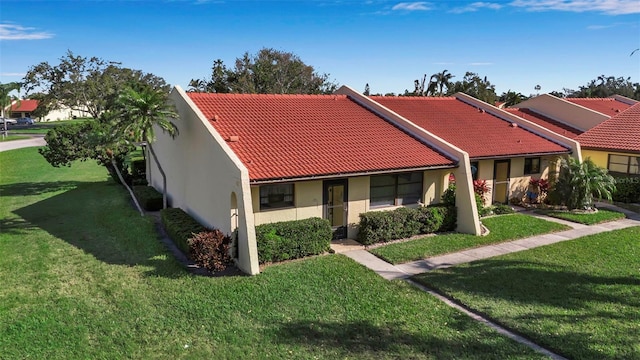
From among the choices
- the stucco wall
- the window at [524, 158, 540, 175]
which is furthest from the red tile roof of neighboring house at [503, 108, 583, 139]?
the stucco wall

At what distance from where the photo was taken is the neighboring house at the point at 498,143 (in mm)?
19172

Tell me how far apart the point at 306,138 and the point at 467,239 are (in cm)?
684

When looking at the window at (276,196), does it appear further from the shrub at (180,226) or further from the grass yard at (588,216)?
the grass yard at (588,216)

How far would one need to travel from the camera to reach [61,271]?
12469 mm

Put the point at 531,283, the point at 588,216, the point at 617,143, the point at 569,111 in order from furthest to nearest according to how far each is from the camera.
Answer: the point at 569,111, the point at 617,143, the point at 588,216, the point at 531,283

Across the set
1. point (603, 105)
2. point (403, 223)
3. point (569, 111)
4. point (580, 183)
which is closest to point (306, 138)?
point (403, 223)

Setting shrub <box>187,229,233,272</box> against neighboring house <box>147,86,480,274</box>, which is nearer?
shrub <box>187,229,233,272</box>

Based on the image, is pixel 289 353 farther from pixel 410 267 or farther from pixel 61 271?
pixel 61 271

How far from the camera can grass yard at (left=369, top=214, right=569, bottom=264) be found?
1359 cm

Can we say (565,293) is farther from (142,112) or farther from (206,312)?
(142,112)

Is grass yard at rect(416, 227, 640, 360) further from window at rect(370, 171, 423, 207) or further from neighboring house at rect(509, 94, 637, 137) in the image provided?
neighboring house at rect(509, 94, 637, 137)

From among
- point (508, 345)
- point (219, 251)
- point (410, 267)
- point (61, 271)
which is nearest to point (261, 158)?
point (219, 251)

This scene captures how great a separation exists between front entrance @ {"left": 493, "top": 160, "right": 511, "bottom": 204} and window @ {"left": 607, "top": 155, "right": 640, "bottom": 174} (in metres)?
7.34

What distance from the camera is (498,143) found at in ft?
65.1
